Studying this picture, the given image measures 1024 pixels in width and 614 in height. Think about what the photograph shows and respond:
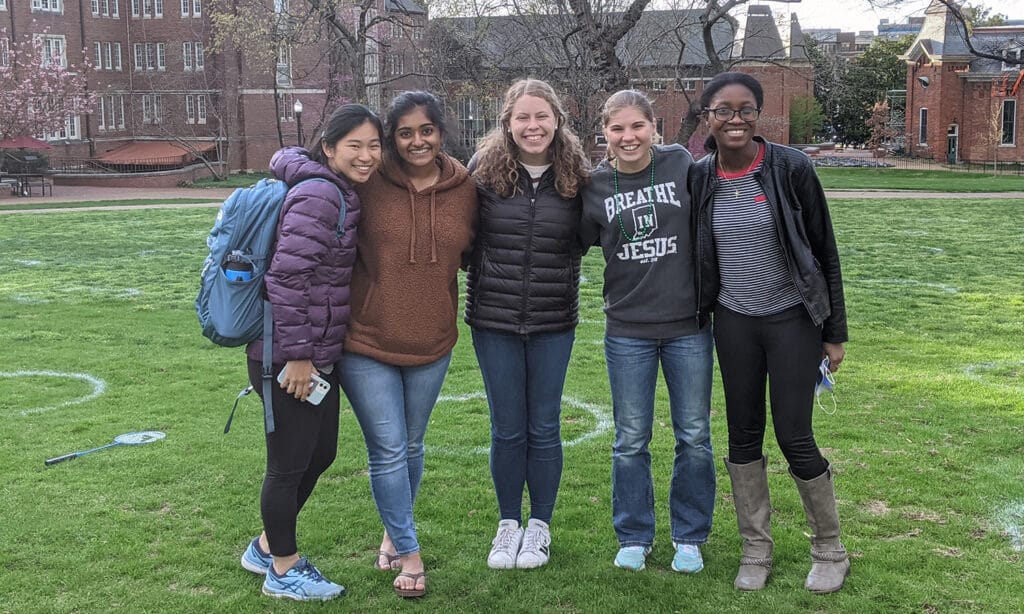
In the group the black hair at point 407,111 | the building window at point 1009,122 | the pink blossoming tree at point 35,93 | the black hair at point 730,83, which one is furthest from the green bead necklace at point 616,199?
the building window at point 1009,122

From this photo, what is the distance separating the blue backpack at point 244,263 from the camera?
360 centimetres

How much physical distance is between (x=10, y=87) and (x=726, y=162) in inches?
1871

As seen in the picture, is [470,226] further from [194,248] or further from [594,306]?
[194,248]

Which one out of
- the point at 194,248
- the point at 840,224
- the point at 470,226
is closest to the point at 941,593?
the point at 470,226

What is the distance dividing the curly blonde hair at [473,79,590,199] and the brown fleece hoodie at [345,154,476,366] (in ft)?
0.61

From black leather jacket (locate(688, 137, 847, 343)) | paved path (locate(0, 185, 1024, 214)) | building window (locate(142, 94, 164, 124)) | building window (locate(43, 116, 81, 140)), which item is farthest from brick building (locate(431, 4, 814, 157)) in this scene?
building window (locate(142, 94, 164, 124))

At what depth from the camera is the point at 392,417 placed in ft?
12.8

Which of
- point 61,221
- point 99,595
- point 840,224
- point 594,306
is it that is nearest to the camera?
point 99,595

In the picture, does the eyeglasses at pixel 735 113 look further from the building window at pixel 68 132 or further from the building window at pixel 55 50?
the building window at pixel 55 50

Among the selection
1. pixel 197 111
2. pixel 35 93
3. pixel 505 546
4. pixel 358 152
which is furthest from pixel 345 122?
pixel 197 111

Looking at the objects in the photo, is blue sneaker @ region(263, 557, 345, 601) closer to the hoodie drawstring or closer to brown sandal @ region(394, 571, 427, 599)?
brown sandal @ region(394, 571, 427, 599)

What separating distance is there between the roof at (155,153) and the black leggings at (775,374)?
1812 inches

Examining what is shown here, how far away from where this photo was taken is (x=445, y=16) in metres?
24.1

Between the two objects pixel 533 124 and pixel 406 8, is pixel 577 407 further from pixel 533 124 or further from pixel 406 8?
pixel 406 8
